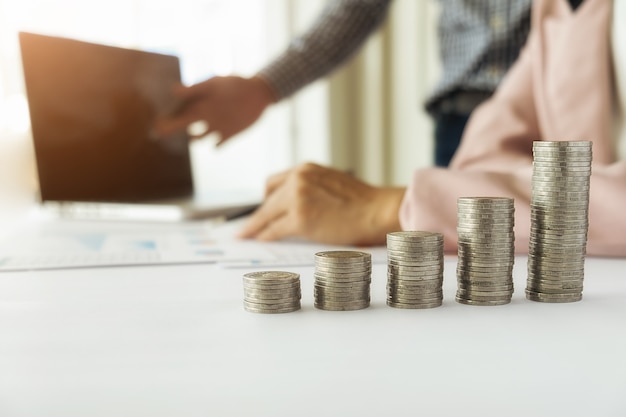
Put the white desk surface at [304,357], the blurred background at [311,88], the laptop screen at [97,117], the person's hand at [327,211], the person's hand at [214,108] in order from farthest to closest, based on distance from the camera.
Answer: the blurred background at [311,88], the person's hand at [214,108], the laptop screen at [97,117], the person's hand at [327,211], the white desk surface at [304,357]

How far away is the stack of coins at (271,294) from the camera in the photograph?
599 mm

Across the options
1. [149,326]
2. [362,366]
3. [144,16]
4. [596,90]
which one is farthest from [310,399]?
[144,16]

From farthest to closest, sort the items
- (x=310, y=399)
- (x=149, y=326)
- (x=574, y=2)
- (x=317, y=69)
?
(x=317, y=69) → (x=574, y=2) → (x=149, y=326) → (x=310, y=399)

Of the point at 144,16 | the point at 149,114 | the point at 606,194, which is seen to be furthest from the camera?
the point at 144,16

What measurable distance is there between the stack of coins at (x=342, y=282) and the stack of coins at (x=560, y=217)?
6.0 inches

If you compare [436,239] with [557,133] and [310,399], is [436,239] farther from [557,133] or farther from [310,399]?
[557,133]

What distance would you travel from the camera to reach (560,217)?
61 centimetres

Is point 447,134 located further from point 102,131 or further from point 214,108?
point 102,131

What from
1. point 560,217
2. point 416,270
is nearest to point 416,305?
point 416,270

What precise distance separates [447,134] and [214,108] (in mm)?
597

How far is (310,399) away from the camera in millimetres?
398

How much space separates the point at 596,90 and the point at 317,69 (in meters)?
0.87

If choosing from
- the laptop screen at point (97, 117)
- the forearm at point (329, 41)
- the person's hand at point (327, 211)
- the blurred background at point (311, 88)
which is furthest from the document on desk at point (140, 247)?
the blurred background at point (311, 88)

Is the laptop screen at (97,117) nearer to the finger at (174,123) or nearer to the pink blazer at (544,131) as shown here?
the finger at (174,123)
